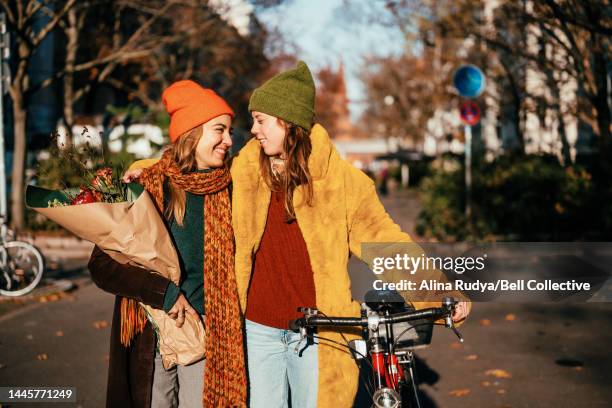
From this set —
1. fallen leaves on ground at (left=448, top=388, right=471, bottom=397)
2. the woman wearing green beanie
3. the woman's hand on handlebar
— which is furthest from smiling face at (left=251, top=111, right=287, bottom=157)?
fallen leaves on ground at (left=448, top=388, right=471, bottom=397)

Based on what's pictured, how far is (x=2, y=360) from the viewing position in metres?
6.84

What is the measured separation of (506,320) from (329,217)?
6.18 meters

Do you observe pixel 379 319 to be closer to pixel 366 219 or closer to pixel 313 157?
pixel 366 219

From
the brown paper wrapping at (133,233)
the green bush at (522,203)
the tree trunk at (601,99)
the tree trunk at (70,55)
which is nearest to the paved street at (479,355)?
the brown paper wrapping at (133,233)

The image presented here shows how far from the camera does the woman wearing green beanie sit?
2.95 m

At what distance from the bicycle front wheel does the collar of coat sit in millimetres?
7852

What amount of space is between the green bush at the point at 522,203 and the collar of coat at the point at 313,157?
37.9 feet

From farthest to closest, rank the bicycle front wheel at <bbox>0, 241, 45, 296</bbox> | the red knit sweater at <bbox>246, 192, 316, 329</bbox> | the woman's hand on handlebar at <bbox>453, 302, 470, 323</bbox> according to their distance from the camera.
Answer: the bicycle front wheel at <bbox>0, 241, 45, 296</bbox>, the red knit sweater at <bbox>246, 192, 316, 329</bbox>, the woman's hand on handlebar at <bbox>453, 302, 470, 323</bbox>

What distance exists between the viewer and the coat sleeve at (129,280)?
2.76 meters

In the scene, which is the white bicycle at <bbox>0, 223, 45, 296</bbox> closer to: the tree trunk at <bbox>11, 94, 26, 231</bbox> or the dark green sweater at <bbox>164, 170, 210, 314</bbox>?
the tree trunk at <bbox>11, 94, 26, 231</bbox>

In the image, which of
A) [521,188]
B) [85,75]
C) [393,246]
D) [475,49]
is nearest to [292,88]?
[393,246]

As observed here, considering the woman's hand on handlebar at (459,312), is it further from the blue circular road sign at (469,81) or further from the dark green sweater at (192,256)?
the blue circular road sign at (469,81)

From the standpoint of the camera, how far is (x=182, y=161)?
3.00 m

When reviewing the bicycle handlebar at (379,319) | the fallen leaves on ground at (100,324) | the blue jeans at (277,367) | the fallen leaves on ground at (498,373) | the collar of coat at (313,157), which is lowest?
the fallen leaves on ground at (498,373)
